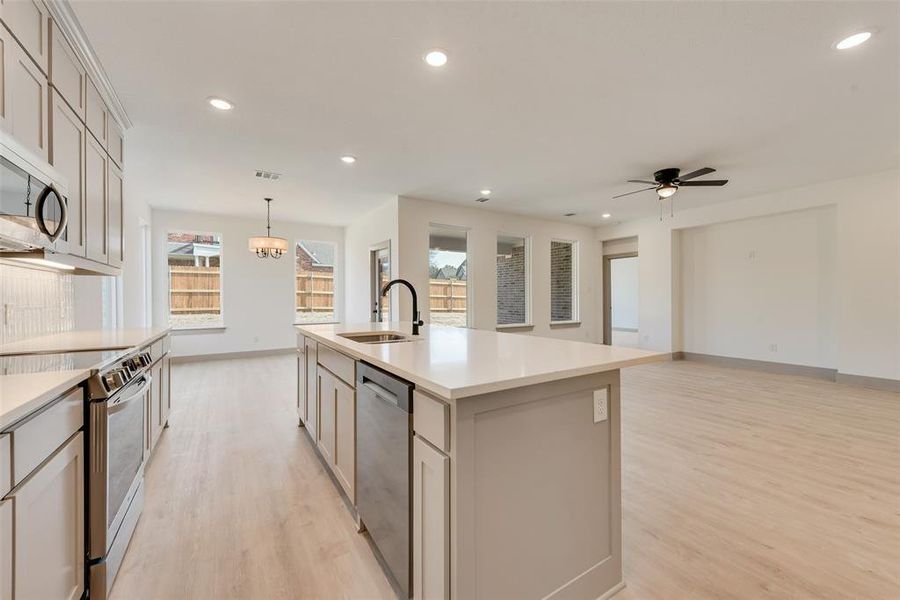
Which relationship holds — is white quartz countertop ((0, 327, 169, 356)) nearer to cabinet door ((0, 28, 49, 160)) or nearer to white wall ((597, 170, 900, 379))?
cabinet door ((0, 28, 49, 160))

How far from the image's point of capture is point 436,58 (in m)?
2.34

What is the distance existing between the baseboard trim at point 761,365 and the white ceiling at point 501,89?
8.80 ft

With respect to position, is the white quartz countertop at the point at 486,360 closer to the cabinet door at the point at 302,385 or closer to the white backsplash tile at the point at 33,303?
the cabinet door at the point at 302,385

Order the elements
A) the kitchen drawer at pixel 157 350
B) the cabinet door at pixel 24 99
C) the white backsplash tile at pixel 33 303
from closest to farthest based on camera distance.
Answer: the cabinet door at pixel 24 99 → the white backsplash tile at pixel 33 303 → the kitchen drawer at pixel 157 350

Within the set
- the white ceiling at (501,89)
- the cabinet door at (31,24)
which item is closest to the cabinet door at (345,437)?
the white ceiling at (501,89)

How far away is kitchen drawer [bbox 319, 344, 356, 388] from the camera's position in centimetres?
194

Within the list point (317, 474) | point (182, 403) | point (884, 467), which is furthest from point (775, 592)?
point (182, 403)

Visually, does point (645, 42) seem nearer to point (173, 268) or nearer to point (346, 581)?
point (346, 581)

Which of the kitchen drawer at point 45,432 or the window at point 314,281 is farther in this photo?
the window at point 314,281

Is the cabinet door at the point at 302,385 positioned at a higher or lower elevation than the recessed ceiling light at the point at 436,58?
lower

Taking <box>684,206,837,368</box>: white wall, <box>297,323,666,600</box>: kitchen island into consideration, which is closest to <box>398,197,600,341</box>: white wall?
<box>684,206,837,368</box>: white wall

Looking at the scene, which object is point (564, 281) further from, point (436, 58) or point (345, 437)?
point (345, 437)

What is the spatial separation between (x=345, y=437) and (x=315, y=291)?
6.28m

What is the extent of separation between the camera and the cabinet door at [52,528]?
1.02 metres
